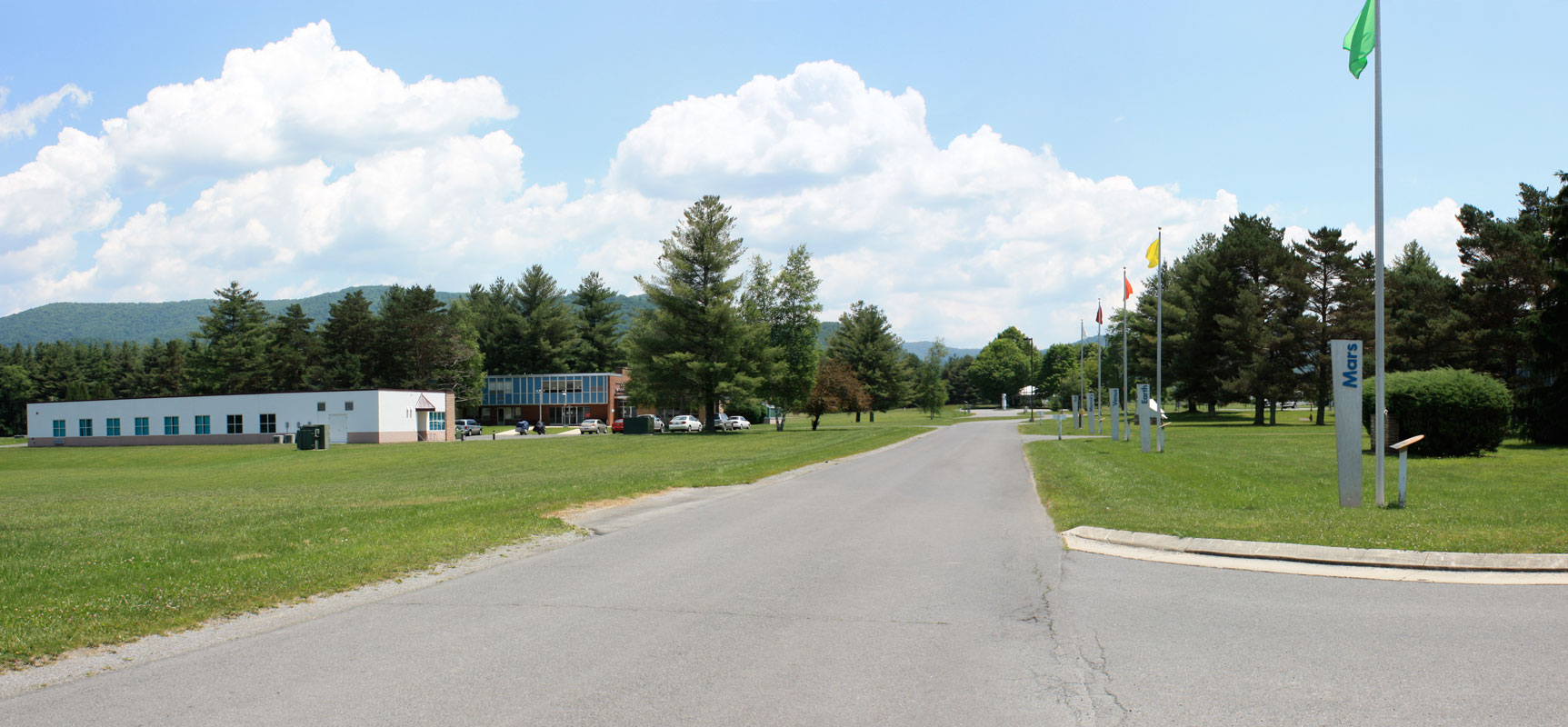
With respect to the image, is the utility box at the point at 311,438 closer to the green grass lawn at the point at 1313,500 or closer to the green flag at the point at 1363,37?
the green grass lawn at the point at 1313,500

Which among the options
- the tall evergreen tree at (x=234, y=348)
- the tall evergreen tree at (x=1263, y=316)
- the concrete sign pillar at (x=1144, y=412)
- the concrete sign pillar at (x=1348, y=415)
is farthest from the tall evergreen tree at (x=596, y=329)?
the concrete sign pillar at (x=1348, y=415)

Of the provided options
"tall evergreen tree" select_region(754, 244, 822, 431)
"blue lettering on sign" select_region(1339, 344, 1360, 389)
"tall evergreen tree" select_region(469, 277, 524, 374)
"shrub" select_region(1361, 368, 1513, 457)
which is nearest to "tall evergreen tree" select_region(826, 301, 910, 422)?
"tall evergreen tree" select_region(754, 244, 822, 431)

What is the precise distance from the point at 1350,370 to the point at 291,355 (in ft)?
340

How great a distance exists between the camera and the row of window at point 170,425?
66.1 meters

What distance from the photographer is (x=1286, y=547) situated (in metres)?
10.4

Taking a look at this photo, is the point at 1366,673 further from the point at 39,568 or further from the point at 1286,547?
the point at 39,568

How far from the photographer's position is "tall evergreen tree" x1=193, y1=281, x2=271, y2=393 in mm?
96188

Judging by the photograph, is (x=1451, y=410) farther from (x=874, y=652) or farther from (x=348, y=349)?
(x=348, y=349)

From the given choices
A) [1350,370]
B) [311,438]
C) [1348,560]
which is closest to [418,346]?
[311,438]

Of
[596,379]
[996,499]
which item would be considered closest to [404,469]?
[996,499]

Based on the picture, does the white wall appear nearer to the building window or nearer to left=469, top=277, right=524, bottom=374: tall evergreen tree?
the building window

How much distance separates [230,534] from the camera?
12211mm

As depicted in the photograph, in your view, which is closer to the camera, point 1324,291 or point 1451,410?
point 1451,410

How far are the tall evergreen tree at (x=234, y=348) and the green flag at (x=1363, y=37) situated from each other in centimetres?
10307
